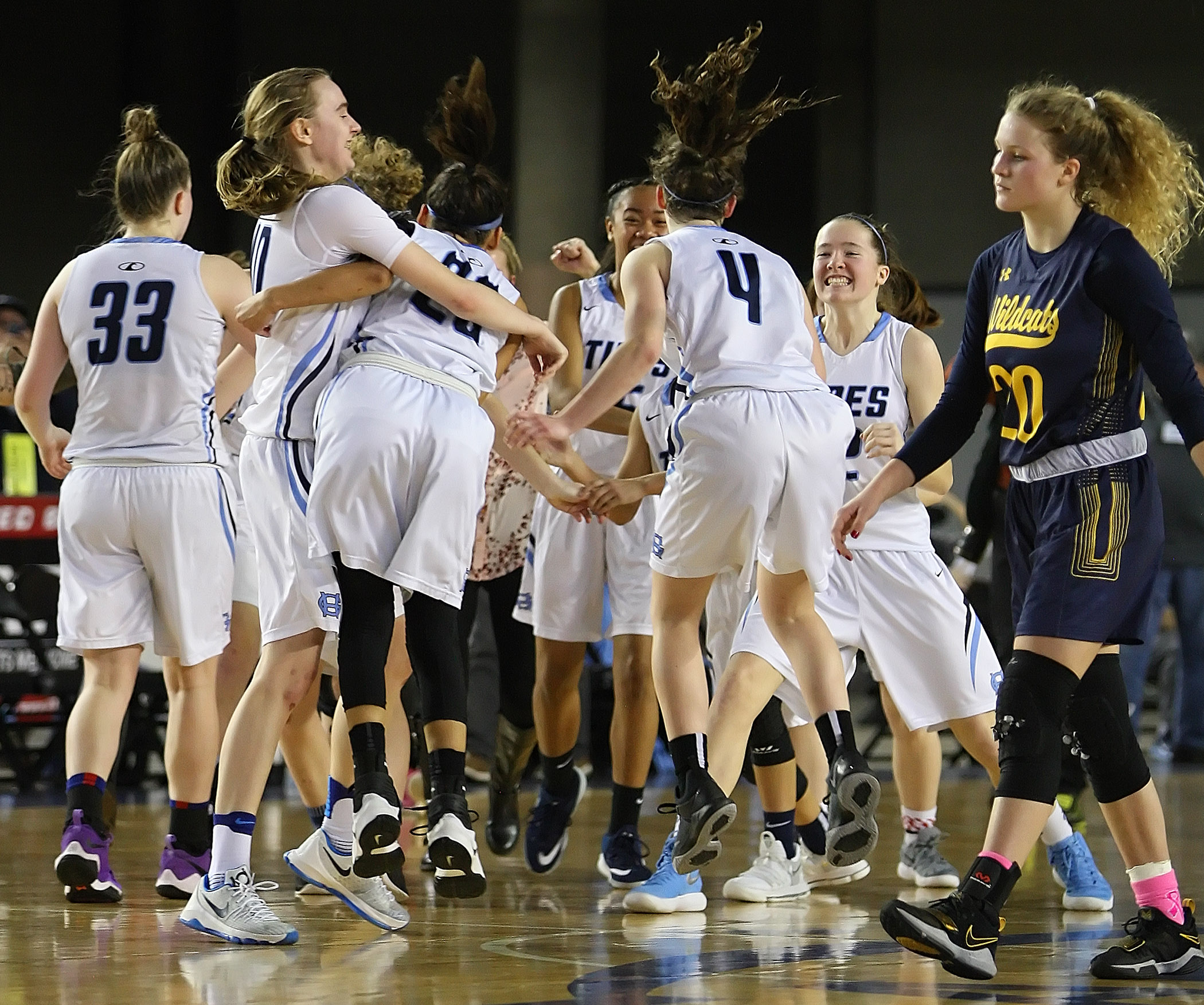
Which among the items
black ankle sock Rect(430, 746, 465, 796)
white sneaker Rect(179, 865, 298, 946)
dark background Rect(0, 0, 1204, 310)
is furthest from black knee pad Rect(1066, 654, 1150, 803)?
dark background Rect(0, 0, 1204, 310)

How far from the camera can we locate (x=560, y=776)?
4.76m

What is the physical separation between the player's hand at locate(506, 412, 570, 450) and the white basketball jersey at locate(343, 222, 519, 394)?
0.11m

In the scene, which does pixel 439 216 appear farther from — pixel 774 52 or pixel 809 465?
pixel 774 52

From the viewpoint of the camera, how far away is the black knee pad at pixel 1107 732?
3197mm

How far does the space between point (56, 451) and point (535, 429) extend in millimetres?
1413

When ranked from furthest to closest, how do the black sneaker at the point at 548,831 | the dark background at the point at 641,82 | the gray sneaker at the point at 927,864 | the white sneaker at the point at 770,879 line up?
the dark background at the point at 641,82 → the black sneaker at the point at 548,831 → the gray sneaker at the point at 927,864 → the white sneaker at the point at 770,879

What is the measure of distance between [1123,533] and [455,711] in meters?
1.44

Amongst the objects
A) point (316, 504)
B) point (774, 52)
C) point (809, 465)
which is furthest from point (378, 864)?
point (774, 52)

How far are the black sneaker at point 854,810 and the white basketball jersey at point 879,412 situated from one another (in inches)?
37.7

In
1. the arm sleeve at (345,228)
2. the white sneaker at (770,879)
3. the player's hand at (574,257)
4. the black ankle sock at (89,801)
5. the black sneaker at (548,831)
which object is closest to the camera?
the arm sleeve at (345,228)

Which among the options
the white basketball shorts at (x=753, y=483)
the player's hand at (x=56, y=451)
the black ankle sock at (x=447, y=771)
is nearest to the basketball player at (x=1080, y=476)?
the white basketball shorts at (x=753, y=483)

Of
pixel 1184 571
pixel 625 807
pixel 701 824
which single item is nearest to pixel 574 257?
pixel 625 807

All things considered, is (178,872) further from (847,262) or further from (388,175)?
(847,262)

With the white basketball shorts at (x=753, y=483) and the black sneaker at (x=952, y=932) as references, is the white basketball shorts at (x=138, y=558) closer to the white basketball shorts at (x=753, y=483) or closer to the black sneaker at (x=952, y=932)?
the white basketball shorts at (x=753, y=483)
